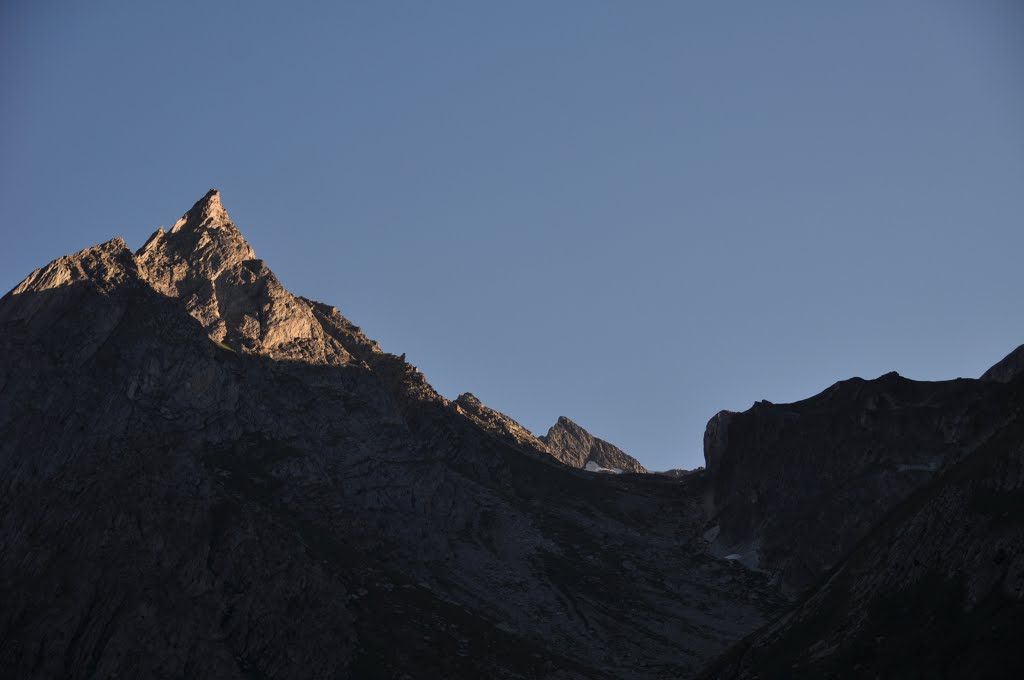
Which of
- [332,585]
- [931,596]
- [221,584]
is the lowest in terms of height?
[221,584]

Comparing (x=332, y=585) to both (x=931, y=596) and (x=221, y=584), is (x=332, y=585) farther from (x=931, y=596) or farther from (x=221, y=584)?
(x=931, y=596)

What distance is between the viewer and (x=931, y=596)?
10025 cm

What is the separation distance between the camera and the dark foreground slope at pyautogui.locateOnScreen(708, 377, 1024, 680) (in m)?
85.8

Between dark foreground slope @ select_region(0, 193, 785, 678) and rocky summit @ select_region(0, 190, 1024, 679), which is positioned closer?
rocky summit @ select_region(0, 190, 1024, 679)

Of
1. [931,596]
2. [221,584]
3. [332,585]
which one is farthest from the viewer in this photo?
[332,585]

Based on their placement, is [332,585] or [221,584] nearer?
[221,584]

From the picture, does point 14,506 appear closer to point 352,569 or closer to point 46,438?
point 46,438

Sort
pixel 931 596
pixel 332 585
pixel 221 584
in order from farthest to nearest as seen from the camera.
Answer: pixel 332 585, pixel 221 584, pixel 931 596

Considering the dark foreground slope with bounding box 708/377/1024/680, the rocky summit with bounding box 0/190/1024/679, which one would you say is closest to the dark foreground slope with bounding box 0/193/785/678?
the rocky summit with bounding box 0/190/1024/679

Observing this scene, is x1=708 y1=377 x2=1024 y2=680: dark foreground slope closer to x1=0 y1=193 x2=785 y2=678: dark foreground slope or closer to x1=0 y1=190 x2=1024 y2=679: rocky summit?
x1=0 y1=190 x2=1024 y2=679: rocky summit

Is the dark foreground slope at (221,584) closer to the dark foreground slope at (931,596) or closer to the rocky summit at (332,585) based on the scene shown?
the rocky summit at (332,585)

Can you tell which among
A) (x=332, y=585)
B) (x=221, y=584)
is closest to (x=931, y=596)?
(x=332, y=585)

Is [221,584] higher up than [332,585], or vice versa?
[332,585]

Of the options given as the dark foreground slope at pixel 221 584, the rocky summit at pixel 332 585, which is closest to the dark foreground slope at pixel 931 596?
the rocky summit at pixel 332 585
